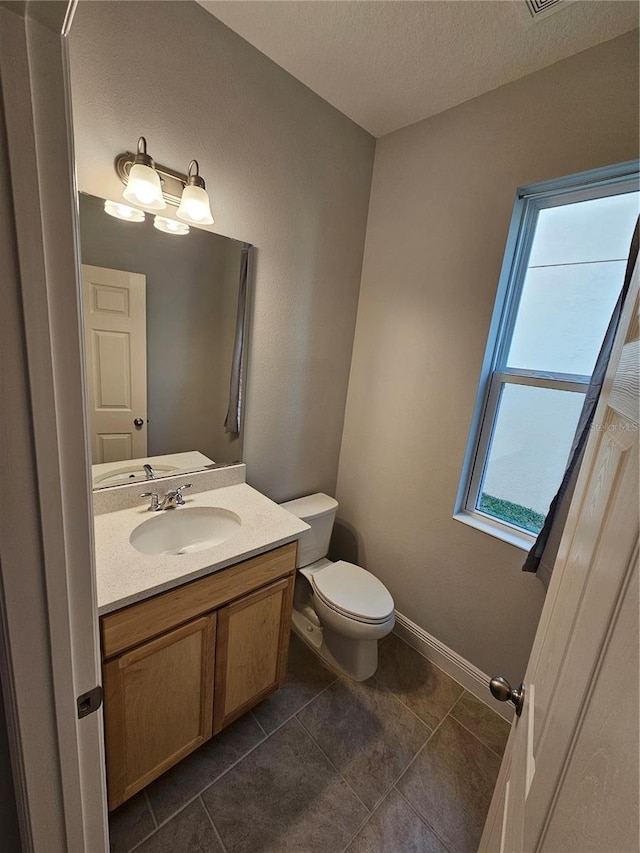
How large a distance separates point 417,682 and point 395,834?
0.63 metres

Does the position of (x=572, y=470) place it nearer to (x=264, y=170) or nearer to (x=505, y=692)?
(x=505, y=692)

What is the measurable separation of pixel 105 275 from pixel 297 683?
1.91 meters

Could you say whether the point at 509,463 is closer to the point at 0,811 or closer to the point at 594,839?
the point at 594,839

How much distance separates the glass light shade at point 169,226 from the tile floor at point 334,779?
198cm

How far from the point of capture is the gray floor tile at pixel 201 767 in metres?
1.20

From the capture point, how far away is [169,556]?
1.13 metres

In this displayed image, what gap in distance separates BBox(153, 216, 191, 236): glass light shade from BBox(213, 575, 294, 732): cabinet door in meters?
1.38

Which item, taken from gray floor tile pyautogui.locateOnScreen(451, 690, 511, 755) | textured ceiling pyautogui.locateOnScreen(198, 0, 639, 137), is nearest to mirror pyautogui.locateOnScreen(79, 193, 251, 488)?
textured ceiling pyautogui.locateOnScreen(198, 0, 639, 137)

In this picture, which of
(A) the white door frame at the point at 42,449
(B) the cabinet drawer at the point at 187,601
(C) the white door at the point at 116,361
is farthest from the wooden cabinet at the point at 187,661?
(C) the white door at the point at 116,361

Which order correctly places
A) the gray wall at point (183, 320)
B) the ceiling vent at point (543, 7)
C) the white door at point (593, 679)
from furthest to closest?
1. the gray wall at point (183, 320)
2. the ceiling vent at point (543, 7)
3. the white door at point (593, 679)

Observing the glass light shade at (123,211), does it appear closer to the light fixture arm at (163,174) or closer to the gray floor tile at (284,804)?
the light fixture arm at (163,174)

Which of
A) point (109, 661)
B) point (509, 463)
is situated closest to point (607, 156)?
point (509, 463)

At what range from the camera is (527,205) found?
1.47 metres

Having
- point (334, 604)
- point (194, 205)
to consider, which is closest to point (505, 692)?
point (334, 604)
